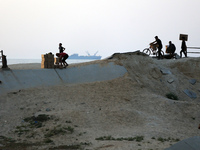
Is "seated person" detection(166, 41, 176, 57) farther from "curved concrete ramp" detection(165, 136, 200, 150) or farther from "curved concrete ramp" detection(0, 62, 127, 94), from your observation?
"curved concrete ramp" detection(165, 136, 200, 150)

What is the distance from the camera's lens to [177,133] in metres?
11.5

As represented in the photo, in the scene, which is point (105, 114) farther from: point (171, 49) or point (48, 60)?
point (171, 49)

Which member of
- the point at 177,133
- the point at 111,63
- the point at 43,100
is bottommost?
the point at 177,133

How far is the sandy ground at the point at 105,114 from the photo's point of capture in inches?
378

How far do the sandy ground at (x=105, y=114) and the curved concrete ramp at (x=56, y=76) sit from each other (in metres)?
0.63

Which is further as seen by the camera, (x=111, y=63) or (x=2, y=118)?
(x=111, y=63)

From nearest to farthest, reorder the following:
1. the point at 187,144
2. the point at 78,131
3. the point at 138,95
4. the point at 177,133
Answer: the point at 187,144, the point at 78,131, the point at 177,133, the point at 138,95

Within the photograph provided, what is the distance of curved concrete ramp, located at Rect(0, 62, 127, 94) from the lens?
15133 mm

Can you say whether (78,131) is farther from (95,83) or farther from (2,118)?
(95,83)

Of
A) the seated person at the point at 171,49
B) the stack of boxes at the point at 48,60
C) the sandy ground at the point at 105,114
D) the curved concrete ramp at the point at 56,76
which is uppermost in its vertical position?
the seated person at the point at 171,49

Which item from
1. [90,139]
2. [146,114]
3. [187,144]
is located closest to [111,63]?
[146,114]

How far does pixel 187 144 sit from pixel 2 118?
797 cm

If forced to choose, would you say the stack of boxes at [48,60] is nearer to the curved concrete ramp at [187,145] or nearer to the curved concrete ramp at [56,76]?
the curved concrete ramp at [56,76]

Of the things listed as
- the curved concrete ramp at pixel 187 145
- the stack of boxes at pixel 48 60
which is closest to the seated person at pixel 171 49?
the stack of boxes at pixel 48 60
